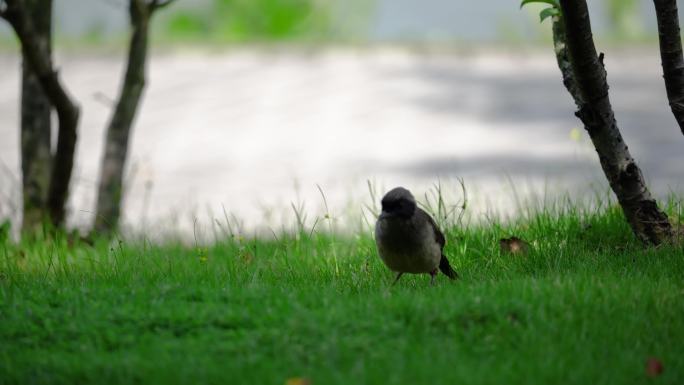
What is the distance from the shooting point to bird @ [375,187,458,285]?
521cm

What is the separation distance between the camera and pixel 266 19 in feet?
66.9

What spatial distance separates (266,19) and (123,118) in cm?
1237

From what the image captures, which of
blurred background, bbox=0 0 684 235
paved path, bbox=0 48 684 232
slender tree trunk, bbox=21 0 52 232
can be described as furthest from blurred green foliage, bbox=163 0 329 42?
slender tree trunk, bbox=21 0 52 232

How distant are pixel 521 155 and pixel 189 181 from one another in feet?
13.5

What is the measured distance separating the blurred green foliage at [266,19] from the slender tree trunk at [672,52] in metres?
14.6

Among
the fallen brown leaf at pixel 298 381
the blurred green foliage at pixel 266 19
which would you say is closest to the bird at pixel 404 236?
the fallen brown leaf at pixel 298 381

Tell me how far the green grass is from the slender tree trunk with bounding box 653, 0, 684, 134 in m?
0.92

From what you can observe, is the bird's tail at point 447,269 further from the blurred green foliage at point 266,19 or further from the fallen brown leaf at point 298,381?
the blurred green foliage at point 266,19

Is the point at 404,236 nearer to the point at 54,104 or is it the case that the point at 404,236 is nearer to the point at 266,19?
the point at 54,104

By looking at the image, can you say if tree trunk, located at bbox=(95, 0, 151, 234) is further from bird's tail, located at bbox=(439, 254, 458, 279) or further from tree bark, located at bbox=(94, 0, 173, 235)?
bird's tail, located at bbox=(439, 254, 458, 279)

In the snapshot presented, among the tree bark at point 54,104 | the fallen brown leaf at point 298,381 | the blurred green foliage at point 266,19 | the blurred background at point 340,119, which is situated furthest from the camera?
Result: the blurred green foliage at point 266,19

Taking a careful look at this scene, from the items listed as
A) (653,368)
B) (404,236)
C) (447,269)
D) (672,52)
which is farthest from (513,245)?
(653,368)

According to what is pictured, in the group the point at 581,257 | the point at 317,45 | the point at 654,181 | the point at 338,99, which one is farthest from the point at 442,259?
the point at 317,45

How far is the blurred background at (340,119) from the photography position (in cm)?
1068
